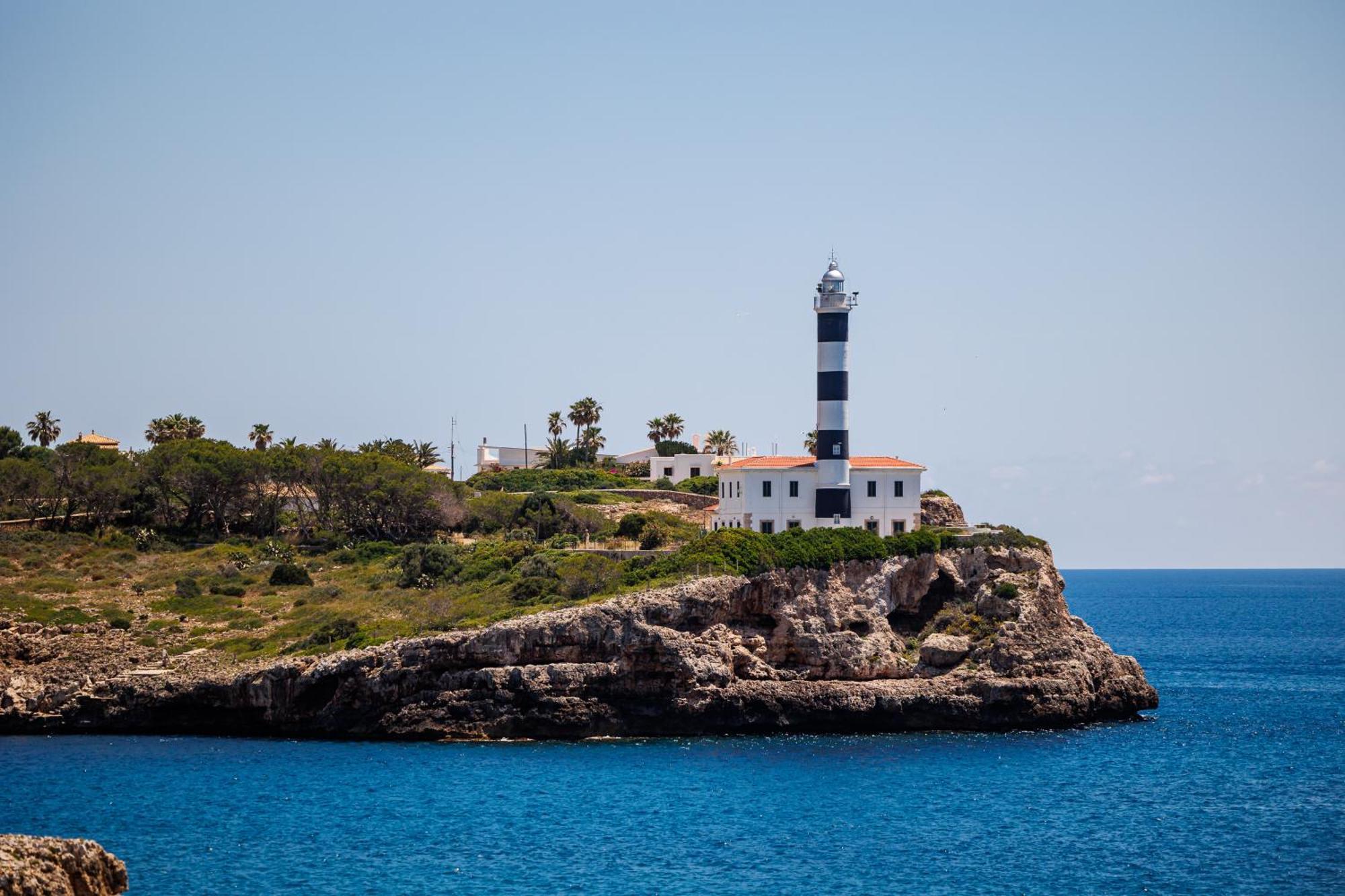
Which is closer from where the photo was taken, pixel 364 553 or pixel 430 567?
pixel 430 567

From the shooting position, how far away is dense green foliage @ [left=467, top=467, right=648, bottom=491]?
283 feet

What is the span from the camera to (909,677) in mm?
52000

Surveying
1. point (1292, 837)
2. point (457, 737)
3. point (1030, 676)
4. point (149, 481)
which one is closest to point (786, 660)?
point (1030, 676)

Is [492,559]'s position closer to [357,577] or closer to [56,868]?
[357,577]

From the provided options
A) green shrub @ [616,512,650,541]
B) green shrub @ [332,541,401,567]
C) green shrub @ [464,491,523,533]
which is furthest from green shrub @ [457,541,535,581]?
green shrub @ [464,491,523,533]

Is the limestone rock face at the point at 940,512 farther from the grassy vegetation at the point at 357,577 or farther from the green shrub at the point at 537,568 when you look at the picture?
the green shrub at the point at 537,568

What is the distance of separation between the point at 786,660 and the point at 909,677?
15.0ft

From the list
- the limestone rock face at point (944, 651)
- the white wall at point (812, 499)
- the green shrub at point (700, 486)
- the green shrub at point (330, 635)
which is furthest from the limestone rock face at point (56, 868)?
the green shrub at point (700, 486)

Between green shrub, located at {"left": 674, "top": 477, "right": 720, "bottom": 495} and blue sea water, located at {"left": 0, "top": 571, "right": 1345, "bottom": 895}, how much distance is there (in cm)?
3458

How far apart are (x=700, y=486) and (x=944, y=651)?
3445 centimetres

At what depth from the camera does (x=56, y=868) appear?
25562mm

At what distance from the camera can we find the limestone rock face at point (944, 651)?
51.9 metres

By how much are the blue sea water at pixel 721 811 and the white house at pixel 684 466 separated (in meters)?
41.7

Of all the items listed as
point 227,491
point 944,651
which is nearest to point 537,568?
point 944,651
